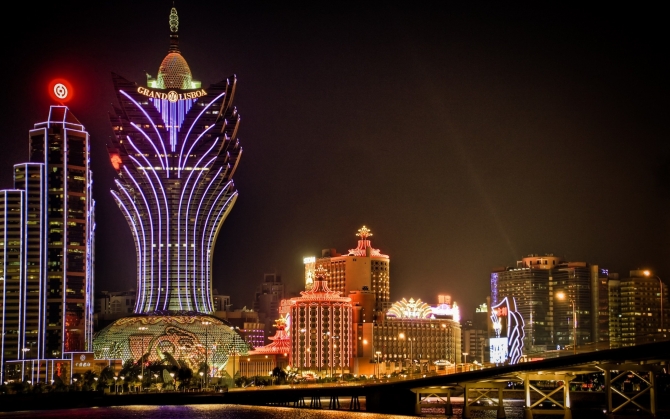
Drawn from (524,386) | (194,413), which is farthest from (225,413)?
(524,386)

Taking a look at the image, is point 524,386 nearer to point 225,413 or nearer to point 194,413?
point 225,413

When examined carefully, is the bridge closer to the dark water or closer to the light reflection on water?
the dark water

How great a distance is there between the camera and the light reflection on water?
14412cm

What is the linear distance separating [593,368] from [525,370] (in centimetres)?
763

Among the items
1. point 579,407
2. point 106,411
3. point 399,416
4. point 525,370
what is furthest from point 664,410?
point 106,411

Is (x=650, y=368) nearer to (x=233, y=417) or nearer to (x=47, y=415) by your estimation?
(x=233, y=417)

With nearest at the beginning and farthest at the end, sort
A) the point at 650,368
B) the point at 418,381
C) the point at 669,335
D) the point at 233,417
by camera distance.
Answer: the point at 669,335, the point at 650,368, the point at 418,381, the point at 233,417

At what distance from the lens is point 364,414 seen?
479ft

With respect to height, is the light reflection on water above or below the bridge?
below

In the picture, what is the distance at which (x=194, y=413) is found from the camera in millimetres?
154875

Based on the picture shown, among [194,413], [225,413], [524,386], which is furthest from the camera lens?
[194,413]

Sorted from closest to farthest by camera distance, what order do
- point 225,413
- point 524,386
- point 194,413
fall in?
point 524,386 < point 225,413 < point 194,413

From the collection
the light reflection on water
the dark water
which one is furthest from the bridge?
the light reflection on water

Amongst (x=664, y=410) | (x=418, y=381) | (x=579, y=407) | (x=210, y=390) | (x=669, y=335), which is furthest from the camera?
(x=210, y=390)
